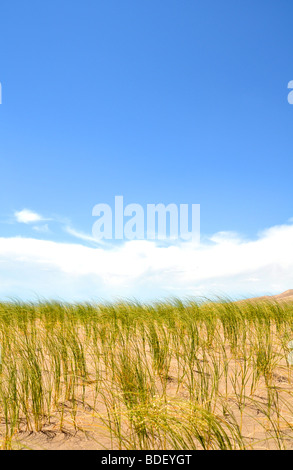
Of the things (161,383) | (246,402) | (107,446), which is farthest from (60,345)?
(246,402)

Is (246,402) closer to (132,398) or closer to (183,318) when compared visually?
(132,398)

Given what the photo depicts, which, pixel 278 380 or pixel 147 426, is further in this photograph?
pixel 278 380

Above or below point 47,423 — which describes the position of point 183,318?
above

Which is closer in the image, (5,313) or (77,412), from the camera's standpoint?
(77,412)

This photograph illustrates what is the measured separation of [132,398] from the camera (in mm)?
2645

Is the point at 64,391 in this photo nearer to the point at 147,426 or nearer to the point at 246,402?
the point at 147,426

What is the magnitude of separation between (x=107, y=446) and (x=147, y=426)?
12.0 inches

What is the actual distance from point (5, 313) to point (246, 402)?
422 centimetres

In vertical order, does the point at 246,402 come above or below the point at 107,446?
above

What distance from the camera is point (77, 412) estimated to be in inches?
112
